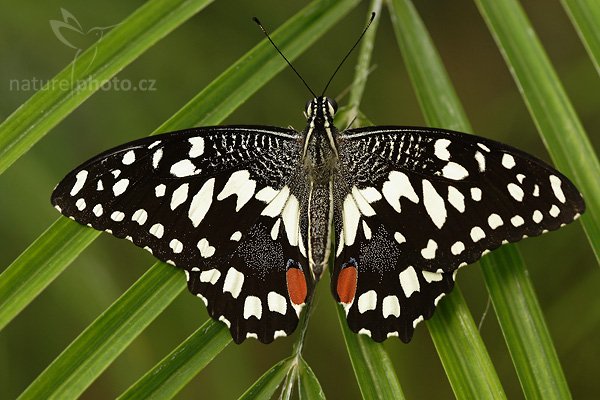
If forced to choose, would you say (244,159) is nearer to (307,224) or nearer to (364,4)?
(307,224)

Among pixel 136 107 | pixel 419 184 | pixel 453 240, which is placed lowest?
pixel 453 240

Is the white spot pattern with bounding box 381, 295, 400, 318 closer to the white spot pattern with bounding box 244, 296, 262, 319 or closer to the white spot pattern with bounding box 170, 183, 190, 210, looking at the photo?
the white spot pattern with bounding box 244, 296, 262, 319

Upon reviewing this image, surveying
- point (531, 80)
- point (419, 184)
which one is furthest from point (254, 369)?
point (531, 80)

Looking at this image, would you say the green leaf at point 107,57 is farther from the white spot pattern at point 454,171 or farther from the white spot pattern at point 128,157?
the white spot pattern at point 454,171

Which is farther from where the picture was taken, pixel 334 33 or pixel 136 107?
pixel 334 33

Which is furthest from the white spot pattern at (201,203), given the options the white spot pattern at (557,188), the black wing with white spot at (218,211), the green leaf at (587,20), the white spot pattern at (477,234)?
the green leaf at (587,20)

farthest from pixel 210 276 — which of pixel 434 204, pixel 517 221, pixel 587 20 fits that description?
pixel 587 20
